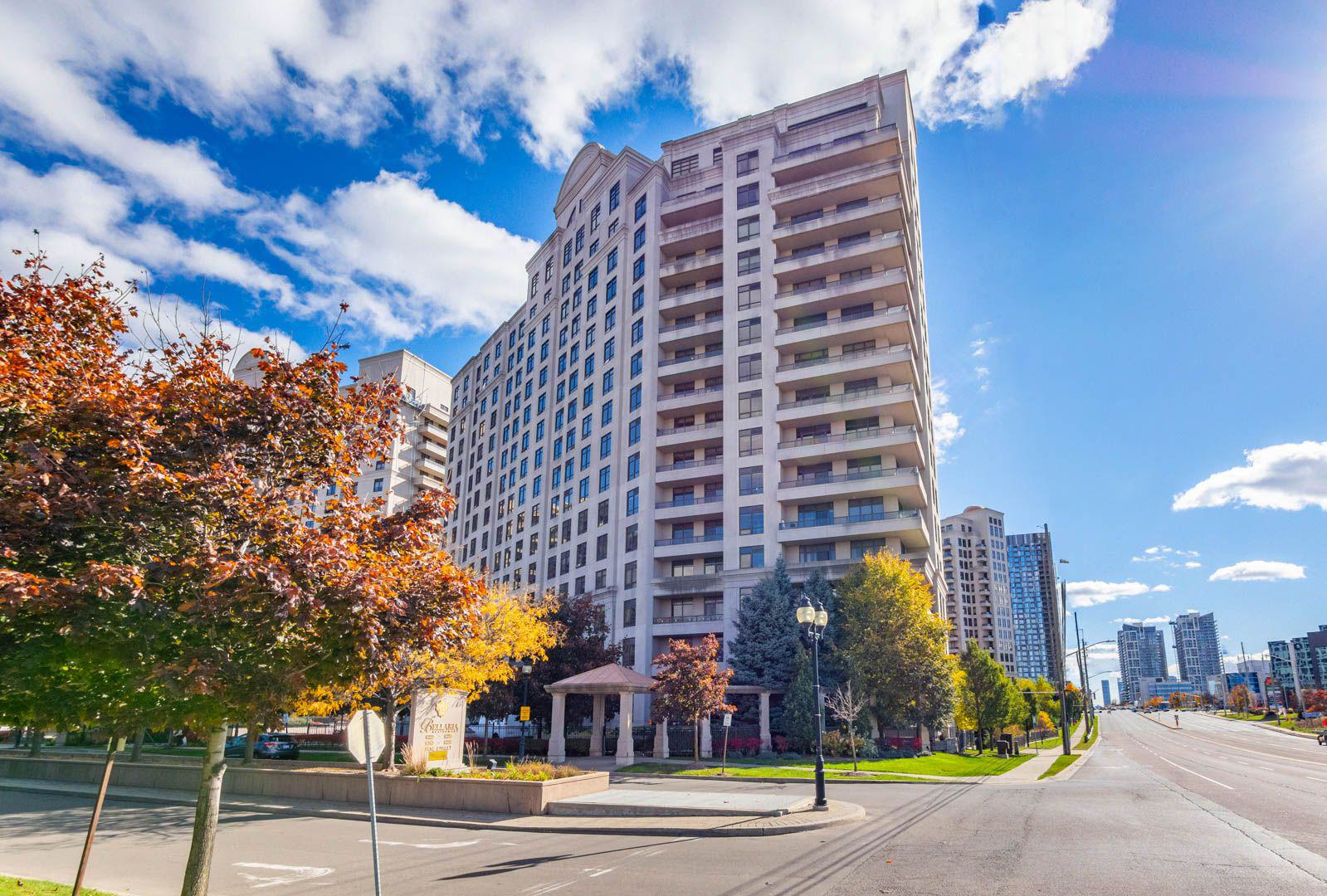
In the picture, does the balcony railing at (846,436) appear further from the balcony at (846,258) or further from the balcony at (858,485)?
the balcony at (846,258)

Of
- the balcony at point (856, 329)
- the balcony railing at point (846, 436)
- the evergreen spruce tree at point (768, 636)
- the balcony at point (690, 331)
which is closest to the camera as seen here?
the evergreen spruce tree at point (768, 636)

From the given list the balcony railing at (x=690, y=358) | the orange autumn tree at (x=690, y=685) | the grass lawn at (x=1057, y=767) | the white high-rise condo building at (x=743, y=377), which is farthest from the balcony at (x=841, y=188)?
the grass lawn at (x=1057, y=767)

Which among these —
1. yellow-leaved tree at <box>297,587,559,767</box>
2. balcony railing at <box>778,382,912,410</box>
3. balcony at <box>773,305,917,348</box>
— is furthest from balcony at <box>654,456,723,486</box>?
yellow-leaved tree at <box>297,587,559,767</box>

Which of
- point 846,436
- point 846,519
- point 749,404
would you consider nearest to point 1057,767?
point 846,519

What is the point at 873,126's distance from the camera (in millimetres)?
59250

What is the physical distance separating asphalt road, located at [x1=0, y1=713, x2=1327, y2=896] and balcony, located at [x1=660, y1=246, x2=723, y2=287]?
4662 centimetres

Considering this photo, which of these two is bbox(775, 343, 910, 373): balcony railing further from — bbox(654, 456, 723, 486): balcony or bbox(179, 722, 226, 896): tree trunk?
bbox(179, 722, 226, 896): tree trunk

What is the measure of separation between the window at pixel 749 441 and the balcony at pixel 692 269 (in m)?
14.3

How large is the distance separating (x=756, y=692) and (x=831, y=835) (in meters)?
29.7

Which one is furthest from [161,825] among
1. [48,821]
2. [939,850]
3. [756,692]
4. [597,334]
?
[597,334]

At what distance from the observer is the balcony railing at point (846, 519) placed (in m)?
51.1

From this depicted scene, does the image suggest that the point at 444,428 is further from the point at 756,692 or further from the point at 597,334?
the point at 756,692

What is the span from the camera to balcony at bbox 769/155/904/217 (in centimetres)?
5666

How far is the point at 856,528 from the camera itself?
5097 cm
